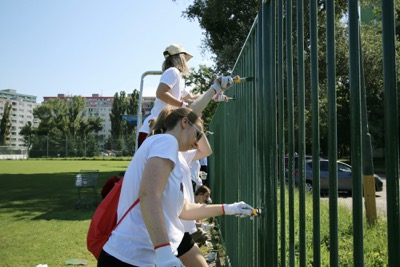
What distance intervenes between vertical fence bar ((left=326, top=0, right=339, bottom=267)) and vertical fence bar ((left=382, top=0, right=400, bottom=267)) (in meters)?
0.31

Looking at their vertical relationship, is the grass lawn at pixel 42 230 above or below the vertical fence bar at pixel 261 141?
below

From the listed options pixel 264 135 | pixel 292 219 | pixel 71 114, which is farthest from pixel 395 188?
pixel 71 114

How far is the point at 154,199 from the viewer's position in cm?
200

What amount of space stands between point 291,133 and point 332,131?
49 centimetres

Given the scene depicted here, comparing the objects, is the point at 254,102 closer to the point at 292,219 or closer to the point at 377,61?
the point at 292,219

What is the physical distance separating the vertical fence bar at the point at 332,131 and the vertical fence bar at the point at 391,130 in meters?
0.31

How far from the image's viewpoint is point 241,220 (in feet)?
12.5

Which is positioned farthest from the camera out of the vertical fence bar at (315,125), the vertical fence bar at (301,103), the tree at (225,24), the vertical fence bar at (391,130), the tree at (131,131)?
the tree at (131,131)

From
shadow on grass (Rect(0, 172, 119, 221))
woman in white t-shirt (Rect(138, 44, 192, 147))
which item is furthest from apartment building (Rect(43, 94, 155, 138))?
woman in white t-shirt (Rect(138, 44, 192, 147))

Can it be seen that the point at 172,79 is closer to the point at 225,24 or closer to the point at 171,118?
the point at 171,118

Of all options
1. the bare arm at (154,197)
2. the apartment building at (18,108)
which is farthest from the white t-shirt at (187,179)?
the apartment building at (18,108)

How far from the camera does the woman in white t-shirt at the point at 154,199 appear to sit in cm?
199

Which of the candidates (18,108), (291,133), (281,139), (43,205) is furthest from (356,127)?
(18,108)

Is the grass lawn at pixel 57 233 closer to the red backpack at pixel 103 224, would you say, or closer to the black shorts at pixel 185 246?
the black shorts at pixel 185 246
